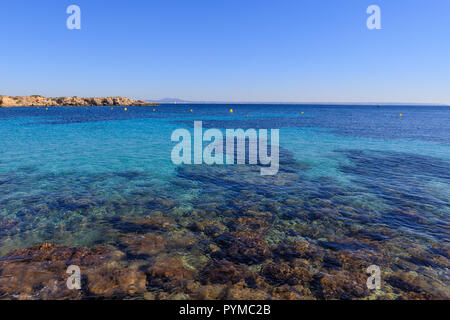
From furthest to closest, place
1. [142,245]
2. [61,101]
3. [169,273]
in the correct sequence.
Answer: [61,101] < [142,245] < [169,273]

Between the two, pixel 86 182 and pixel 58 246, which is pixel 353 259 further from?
pixel 86 182

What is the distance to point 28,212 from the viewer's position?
10.2 meters

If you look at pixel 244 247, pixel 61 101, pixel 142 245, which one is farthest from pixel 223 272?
pixel 61 101

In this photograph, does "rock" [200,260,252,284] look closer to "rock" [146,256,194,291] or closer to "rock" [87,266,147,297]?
"rock" [146,256,194,291]

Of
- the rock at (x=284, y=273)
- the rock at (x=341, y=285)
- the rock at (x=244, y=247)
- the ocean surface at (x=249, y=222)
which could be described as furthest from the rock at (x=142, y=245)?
the rock at (x=341, y=285)

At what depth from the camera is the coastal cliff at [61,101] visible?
416 ft

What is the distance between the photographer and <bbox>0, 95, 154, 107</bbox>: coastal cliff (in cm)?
12677

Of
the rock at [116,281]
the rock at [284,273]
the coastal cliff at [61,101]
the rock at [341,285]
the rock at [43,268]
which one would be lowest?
the rock at [341,285]

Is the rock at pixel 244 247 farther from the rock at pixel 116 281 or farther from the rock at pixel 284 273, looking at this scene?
the rock at pixel 116 281

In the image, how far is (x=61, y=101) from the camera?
483ft

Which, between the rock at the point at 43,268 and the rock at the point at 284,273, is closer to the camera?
the rock at the point at 43,268

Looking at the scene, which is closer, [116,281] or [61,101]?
[116,281]

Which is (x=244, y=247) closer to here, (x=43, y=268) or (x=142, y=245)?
(x=142, y=245)
